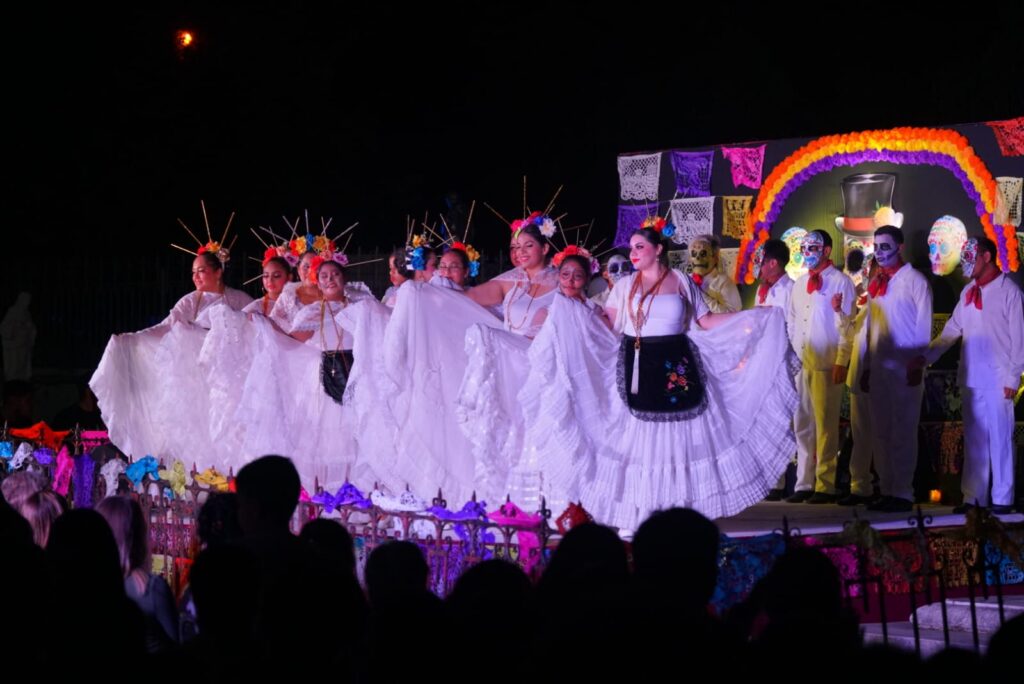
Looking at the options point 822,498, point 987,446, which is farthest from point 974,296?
point 822,498

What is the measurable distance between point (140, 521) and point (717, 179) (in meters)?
10.3

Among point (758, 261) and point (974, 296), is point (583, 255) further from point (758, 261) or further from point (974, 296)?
point (758, 261)

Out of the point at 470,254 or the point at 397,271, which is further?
the point at 397,271

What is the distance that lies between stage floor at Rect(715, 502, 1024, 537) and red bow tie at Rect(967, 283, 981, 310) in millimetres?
1580

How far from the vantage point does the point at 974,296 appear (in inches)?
435

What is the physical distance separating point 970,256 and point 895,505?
1.97 metres

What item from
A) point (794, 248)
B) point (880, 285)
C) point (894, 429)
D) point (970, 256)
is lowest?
point (894, 429)


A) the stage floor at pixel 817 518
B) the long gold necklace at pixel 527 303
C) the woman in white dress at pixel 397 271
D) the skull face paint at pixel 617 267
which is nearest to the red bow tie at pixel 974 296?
the stage floor at pixel 817 518

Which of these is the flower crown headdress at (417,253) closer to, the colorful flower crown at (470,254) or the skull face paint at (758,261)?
the colorful flower crown at (470,254)

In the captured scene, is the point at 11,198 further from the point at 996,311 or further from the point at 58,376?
the point at 996,311

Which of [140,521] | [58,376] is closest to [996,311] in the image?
[140,521]

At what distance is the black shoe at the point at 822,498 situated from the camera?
1192 centimetres

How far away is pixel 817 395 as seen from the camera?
12.1 meters

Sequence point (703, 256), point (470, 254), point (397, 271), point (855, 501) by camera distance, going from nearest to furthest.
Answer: point (855, 501) → point (470, 254) → point (397, 271) → point (703, 256)
